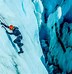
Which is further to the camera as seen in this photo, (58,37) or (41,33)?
(41,33)

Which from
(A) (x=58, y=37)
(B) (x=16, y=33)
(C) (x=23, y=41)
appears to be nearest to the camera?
(B) (x=16, y=33)

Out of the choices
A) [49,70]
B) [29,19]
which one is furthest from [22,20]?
[49,70]

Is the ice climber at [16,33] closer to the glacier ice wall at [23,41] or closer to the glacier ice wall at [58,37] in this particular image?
the glacier ice wall at [23,41]

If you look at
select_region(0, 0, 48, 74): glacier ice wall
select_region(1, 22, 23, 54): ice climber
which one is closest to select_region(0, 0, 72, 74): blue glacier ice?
select_region(0, 0, 48, 74): glacier ice wall

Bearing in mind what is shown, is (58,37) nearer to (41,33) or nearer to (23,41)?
(41,33)

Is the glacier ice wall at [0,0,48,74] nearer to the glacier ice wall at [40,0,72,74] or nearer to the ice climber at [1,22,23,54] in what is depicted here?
the ice climber at [1,22,23,54]

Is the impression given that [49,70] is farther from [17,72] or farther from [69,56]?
[17,72]

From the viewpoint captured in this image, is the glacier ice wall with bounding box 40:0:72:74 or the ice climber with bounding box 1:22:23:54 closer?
the ice climber with bounding box 1:22:23:54

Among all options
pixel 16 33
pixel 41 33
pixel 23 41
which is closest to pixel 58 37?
pixel 41 33
